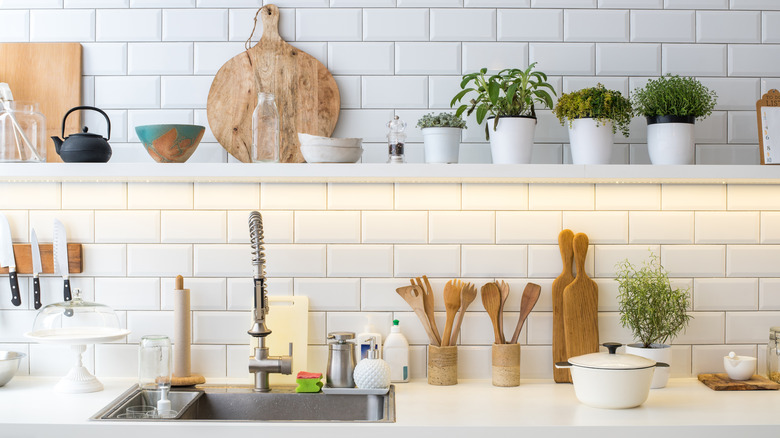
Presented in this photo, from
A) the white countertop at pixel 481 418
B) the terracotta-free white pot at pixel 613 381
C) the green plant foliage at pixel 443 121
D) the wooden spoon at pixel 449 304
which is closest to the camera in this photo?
the white countertop at pixel 481 418

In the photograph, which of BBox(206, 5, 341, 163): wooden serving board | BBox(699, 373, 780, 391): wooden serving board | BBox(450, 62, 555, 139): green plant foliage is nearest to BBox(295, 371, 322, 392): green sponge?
BBox(206, 5, 341, 163): wooden serving board

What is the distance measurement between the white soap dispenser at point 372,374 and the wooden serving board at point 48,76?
3.72ft

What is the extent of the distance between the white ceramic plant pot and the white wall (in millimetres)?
167

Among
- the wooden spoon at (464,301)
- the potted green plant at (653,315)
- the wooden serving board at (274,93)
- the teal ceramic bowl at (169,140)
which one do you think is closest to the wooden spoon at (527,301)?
the wooden spoon at (464,301)

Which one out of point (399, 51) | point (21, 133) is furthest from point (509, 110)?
point (21, 133)

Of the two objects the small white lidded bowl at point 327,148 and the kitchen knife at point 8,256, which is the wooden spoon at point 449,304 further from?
the kitchen knife at point 8,256

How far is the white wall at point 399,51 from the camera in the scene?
216 cm

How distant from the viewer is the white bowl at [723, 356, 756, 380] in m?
2.06

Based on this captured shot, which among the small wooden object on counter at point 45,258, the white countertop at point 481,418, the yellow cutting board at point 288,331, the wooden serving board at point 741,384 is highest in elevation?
the small wooden object on counter at point 45,258

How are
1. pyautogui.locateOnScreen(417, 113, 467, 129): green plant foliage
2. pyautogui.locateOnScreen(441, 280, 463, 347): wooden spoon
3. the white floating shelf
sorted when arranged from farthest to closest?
pyautogui.locateOnScreen(441, 280, 463, 347): wooden spoon, pyautogui.locateOnScreen(417, 113, 467, 129): green plant foliage, the white floating shelf

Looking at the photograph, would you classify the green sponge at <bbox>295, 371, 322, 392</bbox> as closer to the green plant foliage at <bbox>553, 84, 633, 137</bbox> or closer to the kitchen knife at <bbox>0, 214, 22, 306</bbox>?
the kitchen knife at <bbox>0, 214, 22, 306</bbox>

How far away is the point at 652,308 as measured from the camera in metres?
2.03

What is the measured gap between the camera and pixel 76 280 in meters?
2.18

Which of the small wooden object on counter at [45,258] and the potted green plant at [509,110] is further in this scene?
the small wooden object on counter at [45,258]
